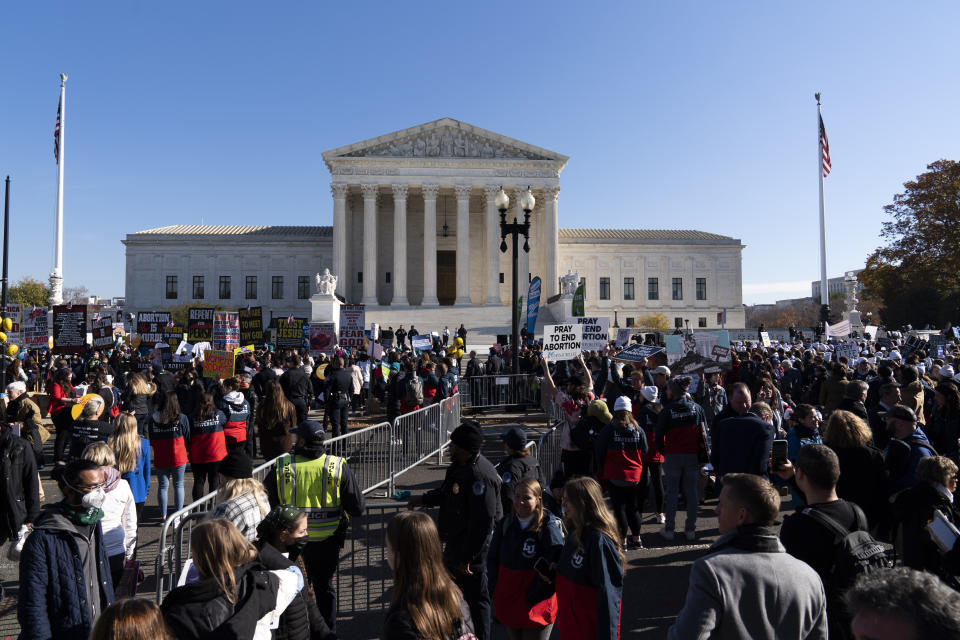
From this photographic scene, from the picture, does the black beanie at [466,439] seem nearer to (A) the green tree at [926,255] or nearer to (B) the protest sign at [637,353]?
(B) the protest sign at [637,353]

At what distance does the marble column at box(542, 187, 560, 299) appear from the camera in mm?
51938

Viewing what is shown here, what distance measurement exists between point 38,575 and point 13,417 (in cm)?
531

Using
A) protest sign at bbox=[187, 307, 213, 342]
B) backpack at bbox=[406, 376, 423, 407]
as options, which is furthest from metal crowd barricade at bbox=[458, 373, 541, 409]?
protest sign at bbox=[187, 307, 213, 342]

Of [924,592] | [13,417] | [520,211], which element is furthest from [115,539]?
[520,211]

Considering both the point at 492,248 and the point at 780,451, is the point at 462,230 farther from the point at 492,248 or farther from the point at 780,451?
the point at 780,451

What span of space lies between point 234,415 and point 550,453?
4592 millimetres

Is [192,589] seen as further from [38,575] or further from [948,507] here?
[948,507]

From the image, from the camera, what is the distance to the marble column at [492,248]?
167ft

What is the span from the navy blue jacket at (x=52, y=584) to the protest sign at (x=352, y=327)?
679 inches

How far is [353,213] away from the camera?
56938mm

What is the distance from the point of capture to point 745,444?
6688 mm

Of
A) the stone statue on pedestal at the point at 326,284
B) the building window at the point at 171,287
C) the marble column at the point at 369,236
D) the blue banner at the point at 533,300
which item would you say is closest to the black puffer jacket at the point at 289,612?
the blue banner at the point at 533,300

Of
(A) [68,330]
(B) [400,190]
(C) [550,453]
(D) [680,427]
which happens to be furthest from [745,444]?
(B) [400,190]

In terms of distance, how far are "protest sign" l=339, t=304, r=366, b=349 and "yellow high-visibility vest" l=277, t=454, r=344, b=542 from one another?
16.2m
